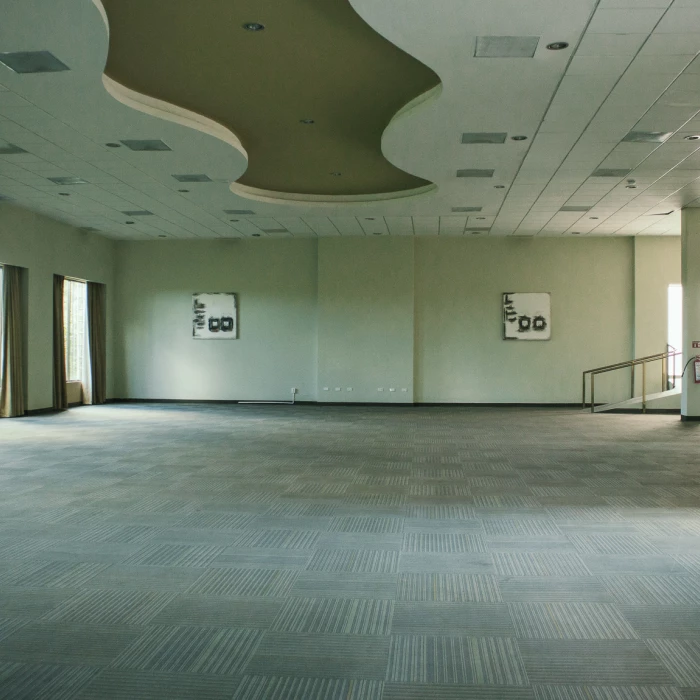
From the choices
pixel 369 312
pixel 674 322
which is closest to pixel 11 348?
pixel 369 312

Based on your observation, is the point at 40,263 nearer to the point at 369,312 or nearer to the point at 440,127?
the point at 369,312

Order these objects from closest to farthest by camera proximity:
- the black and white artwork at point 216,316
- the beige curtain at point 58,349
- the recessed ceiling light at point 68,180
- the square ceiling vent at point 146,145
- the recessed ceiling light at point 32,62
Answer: the recessed ceiling light at point 32,62 < the square ceiling vent at point 146,145 < the recessed ceiling light at point 68,180 < the beige curtain at point 58,349 < the black and white artwork at point 216,316

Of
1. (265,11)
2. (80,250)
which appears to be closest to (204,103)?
(265,11)

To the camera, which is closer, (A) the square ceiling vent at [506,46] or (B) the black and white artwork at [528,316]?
(A) the square ceiling vent at [506,46]

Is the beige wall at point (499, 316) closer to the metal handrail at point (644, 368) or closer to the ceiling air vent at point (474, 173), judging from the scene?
the metal handrail at point (644, 368)

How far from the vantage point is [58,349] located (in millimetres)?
16547

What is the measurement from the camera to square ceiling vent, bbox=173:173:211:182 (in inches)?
478

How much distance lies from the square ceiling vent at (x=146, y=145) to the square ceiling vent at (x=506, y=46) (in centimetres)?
505

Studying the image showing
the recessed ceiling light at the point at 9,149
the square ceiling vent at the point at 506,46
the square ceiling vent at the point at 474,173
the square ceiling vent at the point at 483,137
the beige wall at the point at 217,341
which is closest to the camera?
the square ceiling vent at the point at 506,46

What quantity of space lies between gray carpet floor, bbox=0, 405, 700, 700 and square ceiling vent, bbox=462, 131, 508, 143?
437 centimetres

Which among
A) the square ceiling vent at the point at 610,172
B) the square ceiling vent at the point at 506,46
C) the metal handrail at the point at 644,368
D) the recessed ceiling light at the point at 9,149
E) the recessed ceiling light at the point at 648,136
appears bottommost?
the metal handrail at the point at 644,368

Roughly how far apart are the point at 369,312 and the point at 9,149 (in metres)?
9.82

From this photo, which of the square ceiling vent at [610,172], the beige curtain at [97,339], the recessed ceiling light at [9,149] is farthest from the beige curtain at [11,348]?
the square ceiling vent at [610,172]

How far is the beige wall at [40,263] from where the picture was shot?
1468 centimetres
